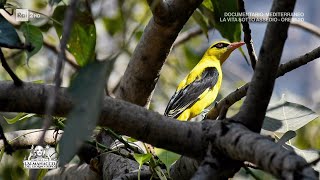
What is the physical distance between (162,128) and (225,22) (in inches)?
40.2

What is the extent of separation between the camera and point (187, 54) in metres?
3.94

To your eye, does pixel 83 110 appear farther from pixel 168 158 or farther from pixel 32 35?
pixel 32 35

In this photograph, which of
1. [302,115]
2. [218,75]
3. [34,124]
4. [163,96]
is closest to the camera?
[302,115]

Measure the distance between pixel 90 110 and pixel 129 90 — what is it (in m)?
1.56

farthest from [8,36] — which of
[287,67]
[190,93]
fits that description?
[190,93]

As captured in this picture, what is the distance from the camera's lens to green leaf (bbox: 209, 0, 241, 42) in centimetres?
222

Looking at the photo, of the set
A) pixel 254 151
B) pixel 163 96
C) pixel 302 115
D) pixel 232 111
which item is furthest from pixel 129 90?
pixel 163 96

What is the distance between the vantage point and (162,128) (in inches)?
52.6

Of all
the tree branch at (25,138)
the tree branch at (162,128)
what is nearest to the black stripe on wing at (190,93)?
the tree branch at (25,138)

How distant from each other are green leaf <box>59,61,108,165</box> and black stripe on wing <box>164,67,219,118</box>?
2.55 meters

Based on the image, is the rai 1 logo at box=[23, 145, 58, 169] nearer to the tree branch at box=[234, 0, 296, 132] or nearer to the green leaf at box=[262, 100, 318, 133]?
the green leaf at box=[262, 100, 318, 133]

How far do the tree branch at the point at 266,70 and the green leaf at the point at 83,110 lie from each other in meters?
0.38

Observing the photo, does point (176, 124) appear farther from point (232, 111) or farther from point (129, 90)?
point (232, 111)

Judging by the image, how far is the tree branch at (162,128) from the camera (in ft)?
3.86
